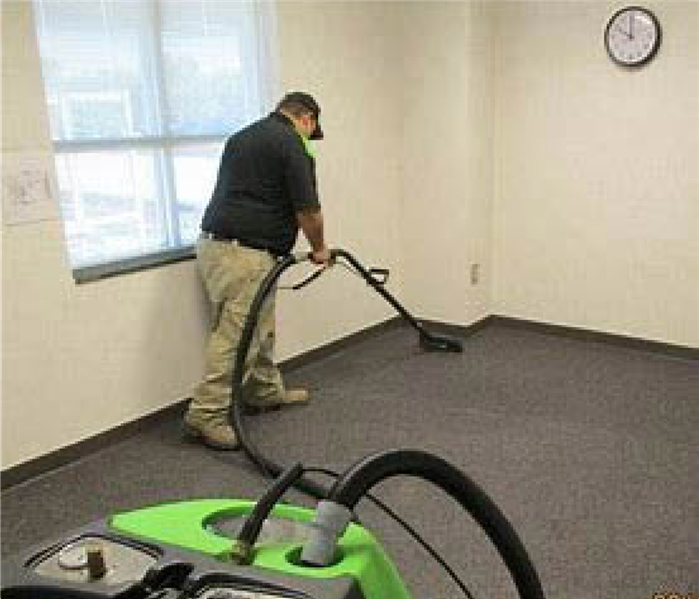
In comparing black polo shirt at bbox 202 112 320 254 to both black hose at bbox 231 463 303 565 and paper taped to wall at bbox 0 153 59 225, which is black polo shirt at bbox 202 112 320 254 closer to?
paper taped to wall at bbox 0 153 59 225

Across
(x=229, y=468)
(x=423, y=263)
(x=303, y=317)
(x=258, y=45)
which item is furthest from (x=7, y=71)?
(x=423, y=263)

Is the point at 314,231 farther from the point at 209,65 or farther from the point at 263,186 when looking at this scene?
the point at 209,65

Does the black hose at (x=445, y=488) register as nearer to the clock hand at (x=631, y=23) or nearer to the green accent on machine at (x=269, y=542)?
the green accent on machine at (x=269, y=542)

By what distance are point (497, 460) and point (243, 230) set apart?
1.33 m

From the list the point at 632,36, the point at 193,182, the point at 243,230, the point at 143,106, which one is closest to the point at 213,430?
the point at 243,230

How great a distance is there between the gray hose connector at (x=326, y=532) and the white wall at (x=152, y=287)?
2.16 metres

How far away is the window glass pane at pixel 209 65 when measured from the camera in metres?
3.13

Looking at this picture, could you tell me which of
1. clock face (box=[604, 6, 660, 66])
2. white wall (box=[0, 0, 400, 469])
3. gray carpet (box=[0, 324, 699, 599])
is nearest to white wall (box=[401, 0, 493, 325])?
white wall (box=[0, 0, 400, 469])

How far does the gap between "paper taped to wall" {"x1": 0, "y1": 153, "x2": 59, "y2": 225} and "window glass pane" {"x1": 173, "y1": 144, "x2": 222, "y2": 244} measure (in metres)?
0.65

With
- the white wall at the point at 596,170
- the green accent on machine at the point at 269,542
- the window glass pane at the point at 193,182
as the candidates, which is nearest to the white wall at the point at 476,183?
Answer: the white wall at the point at 596,170

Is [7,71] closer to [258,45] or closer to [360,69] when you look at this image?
[258,45]

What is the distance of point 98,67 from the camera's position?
287 centimetres

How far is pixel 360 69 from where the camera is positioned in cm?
391

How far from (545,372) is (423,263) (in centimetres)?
102
